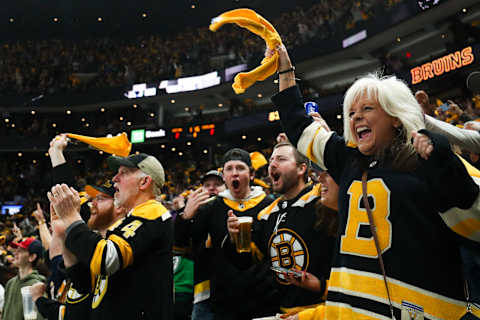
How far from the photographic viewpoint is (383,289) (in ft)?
4.93

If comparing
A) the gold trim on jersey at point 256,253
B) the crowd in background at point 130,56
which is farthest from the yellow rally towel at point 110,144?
the crowd in background at point 130,56

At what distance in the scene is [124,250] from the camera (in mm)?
2459

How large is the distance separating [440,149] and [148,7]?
26.7m

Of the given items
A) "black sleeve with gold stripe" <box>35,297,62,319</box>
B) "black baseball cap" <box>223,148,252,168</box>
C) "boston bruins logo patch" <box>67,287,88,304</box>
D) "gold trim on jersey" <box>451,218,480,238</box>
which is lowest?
"black sleeve with gold stripe" <box>35,297,62,319</box>

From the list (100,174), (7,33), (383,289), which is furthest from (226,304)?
(7,33)

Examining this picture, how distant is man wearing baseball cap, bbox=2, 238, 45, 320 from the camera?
4891 mm

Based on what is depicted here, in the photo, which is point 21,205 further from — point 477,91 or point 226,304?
point 477,91

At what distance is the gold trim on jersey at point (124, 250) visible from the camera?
2.45m

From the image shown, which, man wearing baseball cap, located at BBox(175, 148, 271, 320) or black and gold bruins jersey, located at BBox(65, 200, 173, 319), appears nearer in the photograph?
black and gold bruins jersey, located at BBox(65, 200, 173, 319)

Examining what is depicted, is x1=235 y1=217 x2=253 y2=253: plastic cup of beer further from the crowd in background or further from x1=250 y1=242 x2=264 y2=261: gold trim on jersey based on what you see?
the crowd in background

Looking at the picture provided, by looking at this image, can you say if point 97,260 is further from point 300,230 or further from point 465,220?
point 465,220

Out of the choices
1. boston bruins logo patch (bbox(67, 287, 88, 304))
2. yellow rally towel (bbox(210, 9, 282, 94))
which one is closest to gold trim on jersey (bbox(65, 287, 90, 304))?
boston bruins logo patch (bbox(67, 287, 88, 304))

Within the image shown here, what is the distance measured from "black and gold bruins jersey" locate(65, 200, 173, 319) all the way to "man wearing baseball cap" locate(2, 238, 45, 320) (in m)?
2.65

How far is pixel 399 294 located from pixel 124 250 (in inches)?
60.8
